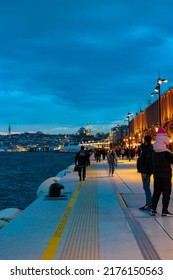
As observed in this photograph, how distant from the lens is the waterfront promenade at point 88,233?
296 inches

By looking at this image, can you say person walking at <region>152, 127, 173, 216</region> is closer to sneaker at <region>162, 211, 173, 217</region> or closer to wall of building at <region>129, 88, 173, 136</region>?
sneaker at <region>162, 211, 173, 217</region>

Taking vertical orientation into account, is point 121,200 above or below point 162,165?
below

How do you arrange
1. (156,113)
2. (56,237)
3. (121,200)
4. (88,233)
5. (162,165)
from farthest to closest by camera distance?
1. (156,113)
2. (121,200)
3. (162,165)
4. (88,233)
5. (56,237)

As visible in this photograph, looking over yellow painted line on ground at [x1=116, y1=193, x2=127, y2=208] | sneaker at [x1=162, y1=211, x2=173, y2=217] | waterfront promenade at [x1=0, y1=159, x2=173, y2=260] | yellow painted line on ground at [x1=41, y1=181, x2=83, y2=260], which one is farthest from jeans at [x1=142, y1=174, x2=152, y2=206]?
yellow painted line on ground at [x1=41, y1=181, x2=83, y2=260]

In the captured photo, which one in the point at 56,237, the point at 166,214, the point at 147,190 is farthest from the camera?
the point at 147,190

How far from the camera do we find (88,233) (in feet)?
30.5

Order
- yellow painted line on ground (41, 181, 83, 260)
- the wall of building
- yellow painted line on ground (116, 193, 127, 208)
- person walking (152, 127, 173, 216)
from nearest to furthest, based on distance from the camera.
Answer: yellow painted line on ground (41, 181, 83, 260) → person walking (152, 127, 173, 216) → yellow painted line on ground (116, 193, 127, 208) → the wall of building

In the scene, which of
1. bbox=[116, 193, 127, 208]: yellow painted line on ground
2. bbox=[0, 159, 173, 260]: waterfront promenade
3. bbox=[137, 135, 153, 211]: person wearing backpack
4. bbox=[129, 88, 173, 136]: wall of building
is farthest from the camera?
bbox=[129, 88, 173, 136]: wall of building

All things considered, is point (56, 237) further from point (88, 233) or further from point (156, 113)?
point (156, 113)

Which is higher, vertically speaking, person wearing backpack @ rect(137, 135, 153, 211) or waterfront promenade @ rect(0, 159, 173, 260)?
person wearing backpack @ rect(137, 135, 153, 211)

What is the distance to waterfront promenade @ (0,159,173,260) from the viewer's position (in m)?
7.52

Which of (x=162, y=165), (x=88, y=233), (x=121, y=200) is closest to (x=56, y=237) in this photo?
(x=88, y=233)
